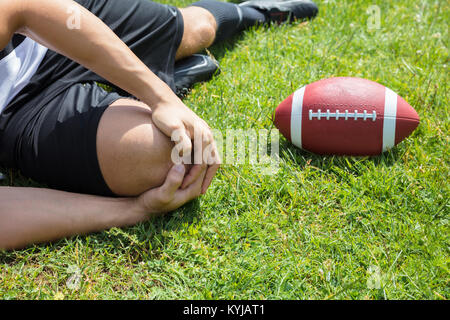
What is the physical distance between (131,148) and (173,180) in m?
0.18

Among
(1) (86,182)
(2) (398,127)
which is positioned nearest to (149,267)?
(1) (86,182)

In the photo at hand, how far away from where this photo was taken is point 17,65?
1.75 m

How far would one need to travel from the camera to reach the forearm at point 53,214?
1621mm

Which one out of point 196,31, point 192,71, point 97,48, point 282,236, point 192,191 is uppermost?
point 97,48

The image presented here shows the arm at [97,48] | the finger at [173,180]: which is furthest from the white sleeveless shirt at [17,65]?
the finger at [173,180]

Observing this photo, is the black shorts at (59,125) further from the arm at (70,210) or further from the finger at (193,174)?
the finger at (193,174)

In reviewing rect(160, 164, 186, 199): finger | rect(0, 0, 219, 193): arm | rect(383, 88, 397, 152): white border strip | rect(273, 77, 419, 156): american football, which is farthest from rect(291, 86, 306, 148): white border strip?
rect(160, 164, 186, 199): finger

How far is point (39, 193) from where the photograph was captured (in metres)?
1.70

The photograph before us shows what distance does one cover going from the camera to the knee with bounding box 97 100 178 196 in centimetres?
160

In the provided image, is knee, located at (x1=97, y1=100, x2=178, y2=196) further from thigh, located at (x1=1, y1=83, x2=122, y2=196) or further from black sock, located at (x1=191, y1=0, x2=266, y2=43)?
black sock, located at (x1=191, y1=0, x2=266, y2=43)

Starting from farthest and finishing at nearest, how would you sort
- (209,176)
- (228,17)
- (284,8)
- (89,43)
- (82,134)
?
(284,8)
(228,17)
(209,176)
(82,134)
(89,43)

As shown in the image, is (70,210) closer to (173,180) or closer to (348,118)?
(173,180)

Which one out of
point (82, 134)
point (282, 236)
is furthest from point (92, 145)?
point (282, 236)

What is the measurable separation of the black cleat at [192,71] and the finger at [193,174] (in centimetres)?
78
